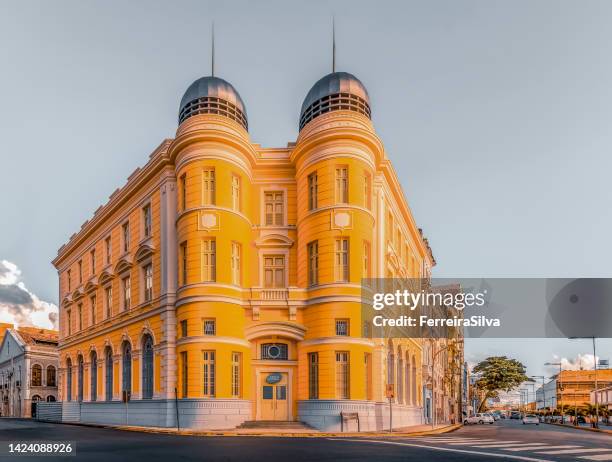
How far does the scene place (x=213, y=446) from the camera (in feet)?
67.7

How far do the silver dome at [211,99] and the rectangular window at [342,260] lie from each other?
10.4 meters

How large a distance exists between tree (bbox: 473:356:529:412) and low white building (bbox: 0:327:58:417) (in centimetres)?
5996

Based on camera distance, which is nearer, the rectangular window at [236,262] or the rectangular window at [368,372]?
the rectangular window at [368,372]

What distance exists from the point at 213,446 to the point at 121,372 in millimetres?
22068

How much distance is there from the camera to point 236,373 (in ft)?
109

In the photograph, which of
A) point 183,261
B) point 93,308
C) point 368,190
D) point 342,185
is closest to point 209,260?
point 183,261

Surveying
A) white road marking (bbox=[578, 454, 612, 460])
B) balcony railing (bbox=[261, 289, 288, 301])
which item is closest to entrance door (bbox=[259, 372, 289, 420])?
balcony railing (bbox=[261, 289, 288, 301])

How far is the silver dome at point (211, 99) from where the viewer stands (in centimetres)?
3669

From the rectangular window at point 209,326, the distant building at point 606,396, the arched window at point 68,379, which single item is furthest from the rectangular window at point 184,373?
the distant building at point 606,396

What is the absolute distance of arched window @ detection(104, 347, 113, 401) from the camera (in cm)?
4272

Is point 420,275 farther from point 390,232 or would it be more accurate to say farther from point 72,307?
point 72,307

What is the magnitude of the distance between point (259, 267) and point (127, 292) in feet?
35.1

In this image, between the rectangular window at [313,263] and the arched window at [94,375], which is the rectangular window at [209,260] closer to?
the rectangular window at [313,263]

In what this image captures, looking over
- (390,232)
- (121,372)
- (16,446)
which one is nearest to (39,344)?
(121,372)
